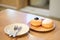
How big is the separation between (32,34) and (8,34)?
0.21 metres

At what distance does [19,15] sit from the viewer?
149cm

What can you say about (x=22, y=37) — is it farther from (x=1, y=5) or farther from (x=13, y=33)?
(x=1, y=5)

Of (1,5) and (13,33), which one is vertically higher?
(13,33)

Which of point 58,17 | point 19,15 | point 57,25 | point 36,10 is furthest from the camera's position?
point 36,10

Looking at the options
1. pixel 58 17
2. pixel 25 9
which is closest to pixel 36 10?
pixel 25 9

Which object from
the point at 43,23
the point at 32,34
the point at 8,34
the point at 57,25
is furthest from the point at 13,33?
the point at 57,25

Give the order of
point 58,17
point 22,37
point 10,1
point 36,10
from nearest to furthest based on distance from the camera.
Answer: point 22,37 → point 58,17 → point 36,10 → point 10,1

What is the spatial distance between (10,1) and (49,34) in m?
2.83

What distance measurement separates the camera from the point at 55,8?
3004 millimetres

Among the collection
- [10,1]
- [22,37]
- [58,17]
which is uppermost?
[22,37]

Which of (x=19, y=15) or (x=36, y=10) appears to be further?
(x=36, y=10)

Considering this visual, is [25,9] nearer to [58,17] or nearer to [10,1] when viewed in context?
[10,1]

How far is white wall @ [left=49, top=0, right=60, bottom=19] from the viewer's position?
2.96 meters

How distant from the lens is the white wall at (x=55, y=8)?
2957mm
